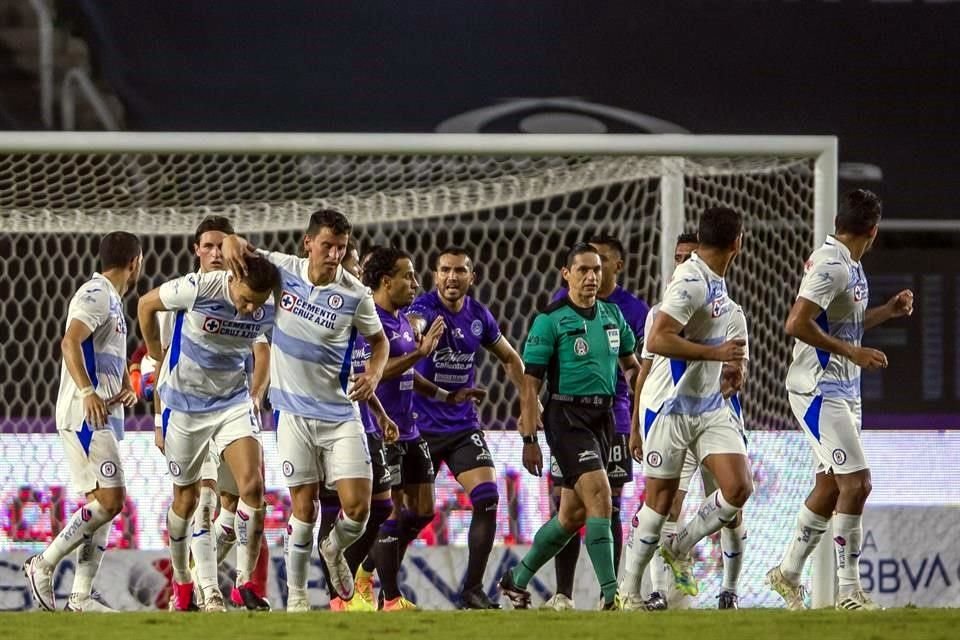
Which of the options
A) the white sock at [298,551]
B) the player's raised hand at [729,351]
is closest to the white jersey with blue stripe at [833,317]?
the player's raised hand at [729,351]

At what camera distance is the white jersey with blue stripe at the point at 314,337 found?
7.21 m

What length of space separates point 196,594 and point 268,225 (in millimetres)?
3135

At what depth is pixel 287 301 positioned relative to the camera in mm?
7230

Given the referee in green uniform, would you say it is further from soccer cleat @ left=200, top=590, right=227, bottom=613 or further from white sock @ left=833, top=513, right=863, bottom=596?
soccer cleat @ left=200, top=590, right=227, bottom=613

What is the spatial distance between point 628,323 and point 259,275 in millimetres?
2669

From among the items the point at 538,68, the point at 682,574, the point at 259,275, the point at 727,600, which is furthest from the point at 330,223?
the point at 538,68

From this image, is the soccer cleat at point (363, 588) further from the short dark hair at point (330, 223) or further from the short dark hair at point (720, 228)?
the short dark hair at point (720, 228)

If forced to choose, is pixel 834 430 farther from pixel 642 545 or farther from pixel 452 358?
pixel 452 358

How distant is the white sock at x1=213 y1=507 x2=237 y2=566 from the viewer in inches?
340

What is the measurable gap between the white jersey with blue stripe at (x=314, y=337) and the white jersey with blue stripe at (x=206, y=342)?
9.9 inches

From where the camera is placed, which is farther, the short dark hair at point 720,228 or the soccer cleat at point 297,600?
the soccer cleat at point 297,600

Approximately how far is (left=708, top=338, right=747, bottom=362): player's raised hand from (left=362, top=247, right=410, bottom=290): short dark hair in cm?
218

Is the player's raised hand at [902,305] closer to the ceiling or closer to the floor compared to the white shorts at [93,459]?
closer to the ceiling

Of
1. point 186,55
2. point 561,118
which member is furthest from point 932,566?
point 186,55
